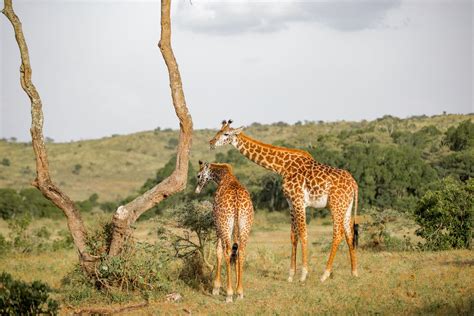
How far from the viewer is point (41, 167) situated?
11.6m

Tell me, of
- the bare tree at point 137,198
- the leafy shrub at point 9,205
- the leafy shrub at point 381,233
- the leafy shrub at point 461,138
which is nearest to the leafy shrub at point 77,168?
the leafy shrub at point 9,205

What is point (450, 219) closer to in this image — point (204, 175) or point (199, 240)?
point (199, 240)

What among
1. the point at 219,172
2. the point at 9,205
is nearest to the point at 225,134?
the point at 219,172

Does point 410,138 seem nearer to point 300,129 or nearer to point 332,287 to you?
point 300,129

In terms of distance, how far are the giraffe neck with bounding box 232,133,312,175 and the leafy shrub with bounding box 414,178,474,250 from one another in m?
5.00

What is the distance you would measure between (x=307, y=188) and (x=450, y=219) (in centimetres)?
539

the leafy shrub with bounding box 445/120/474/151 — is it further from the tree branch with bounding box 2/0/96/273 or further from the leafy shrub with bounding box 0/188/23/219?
the tree branch with bounding box 2/0/96/273

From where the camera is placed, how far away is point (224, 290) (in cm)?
1233


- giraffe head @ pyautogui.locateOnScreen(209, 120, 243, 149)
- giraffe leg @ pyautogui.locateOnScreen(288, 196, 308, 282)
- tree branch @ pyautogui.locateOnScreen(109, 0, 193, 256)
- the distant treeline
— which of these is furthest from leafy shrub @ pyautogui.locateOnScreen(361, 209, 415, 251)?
the distant treeline

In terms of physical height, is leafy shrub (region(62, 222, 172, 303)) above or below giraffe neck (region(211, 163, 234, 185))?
below

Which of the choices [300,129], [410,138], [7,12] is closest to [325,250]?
[7,12]

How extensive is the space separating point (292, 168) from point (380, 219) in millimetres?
6121

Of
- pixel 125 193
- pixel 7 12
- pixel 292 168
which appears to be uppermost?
pixel 7 12

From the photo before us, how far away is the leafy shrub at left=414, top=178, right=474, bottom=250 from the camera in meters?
16.3
